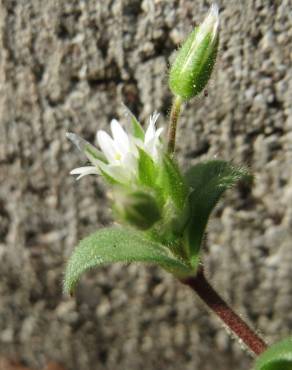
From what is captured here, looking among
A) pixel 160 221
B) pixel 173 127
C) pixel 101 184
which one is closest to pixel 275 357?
pixel 160 221

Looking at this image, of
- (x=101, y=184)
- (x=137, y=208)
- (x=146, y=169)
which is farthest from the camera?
(x=101, y=184)

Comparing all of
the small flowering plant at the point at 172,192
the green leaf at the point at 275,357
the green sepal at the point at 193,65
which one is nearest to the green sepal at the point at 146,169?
the small flowering plant at the point at 172,192

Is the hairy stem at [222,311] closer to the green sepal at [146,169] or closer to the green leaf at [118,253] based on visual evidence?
the green leaf at [118,253]

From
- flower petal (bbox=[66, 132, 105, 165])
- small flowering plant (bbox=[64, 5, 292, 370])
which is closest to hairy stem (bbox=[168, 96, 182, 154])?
small flowering plant (bbox=[64, 5, 292, 370])

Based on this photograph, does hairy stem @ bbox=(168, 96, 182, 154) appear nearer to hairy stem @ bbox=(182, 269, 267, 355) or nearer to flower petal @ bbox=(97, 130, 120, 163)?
flower petal @ bbox=(97, 130, 120, 163)

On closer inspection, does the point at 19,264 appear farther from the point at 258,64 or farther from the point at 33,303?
the point at 258,64

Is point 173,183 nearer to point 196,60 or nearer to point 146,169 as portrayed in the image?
point 146,169

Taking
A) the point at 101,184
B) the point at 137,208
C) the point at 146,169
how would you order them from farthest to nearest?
the point at 101,184, the point at 146,169, the point at 137,208
